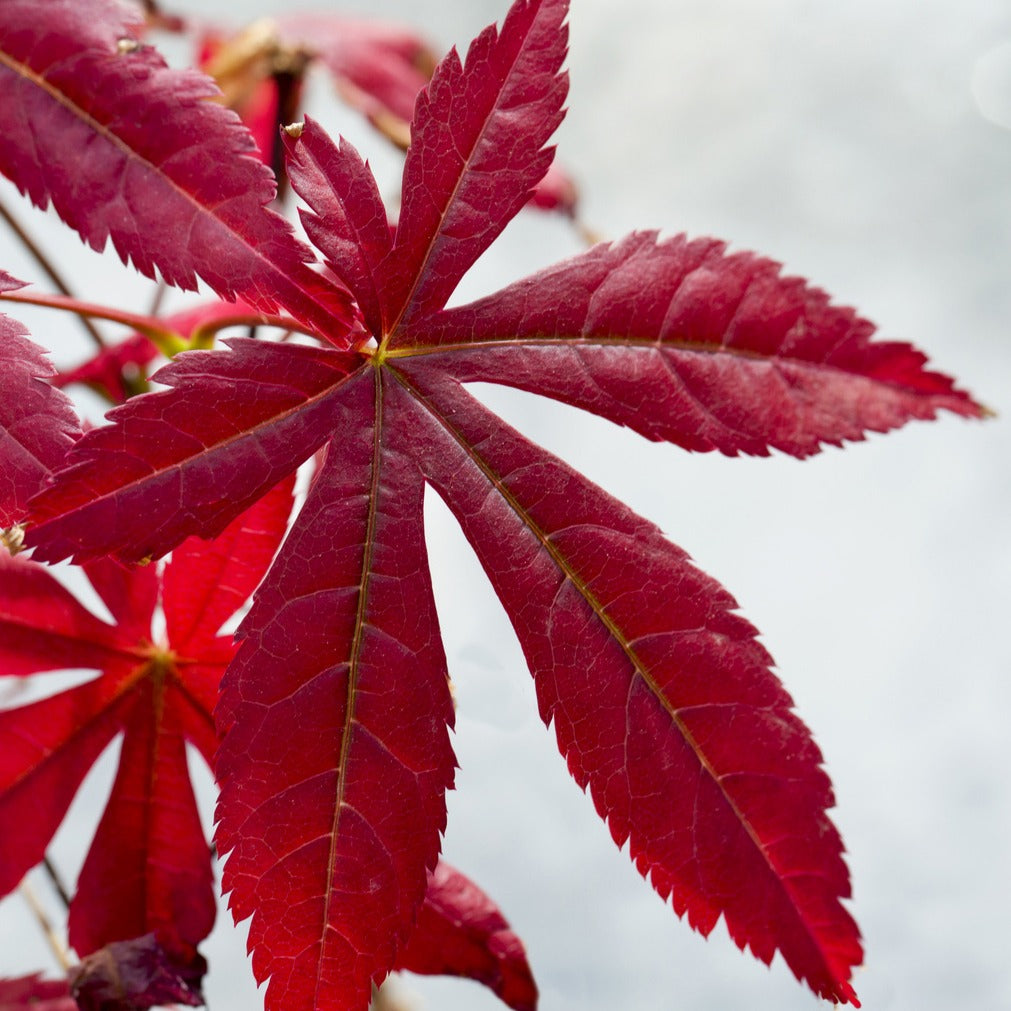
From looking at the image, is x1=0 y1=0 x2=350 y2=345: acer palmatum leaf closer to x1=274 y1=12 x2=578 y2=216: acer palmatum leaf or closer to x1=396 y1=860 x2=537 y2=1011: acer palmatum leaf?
x1=396 y1=860 x2=537 y2=1011: acer palmatum leaf

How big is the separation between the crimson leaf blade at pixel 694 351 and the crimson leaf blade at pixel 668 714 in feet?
0.14

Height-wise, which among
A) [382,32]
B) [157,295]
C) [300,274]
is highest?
[382,32]

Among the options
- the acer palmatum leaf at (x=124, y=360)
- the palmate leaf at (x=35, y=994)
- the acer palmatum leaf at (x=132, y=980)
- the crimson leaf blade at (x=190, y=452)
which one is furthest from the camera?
the acer palmatum leaf at (x=124, y=360)

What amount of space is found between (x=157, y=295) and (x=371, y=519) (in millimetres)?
537

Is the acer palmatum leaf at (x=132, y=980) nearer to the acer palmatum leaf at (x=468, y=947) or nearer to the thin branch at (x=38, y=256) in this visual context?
the acer palmatum leaf at (x=468, y=947)

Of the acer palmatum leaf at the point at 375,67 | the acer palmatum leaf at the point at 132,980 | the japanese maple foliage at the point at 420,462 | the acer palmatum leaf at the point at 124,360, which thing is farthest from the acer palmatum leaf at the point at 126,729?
the acer palmatum leaf at the point at 375,67

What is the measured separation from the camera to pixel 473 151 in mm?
440

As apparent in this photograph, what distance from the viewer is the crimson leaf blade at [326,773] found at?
0.43 metres

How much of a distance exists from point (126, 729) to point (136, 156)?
0.34 meters

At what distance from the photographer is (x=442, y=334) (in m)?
0.46

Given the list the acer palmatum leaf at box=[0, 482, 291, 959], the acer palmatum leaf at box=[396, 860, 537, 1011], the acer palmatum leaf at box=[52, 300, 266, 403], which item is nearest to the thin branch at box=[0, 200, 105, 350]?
the acer palmatum leaf at box=[52, 300, 266, 403]

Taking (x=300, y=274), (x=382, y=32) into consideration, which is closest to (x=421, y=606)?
(x=300, y=274)

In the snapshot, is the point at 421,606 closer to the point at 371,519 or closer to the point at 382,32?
the point at 371,519

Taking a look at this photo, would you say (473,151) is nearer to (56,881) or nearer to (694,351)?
(694,351)
